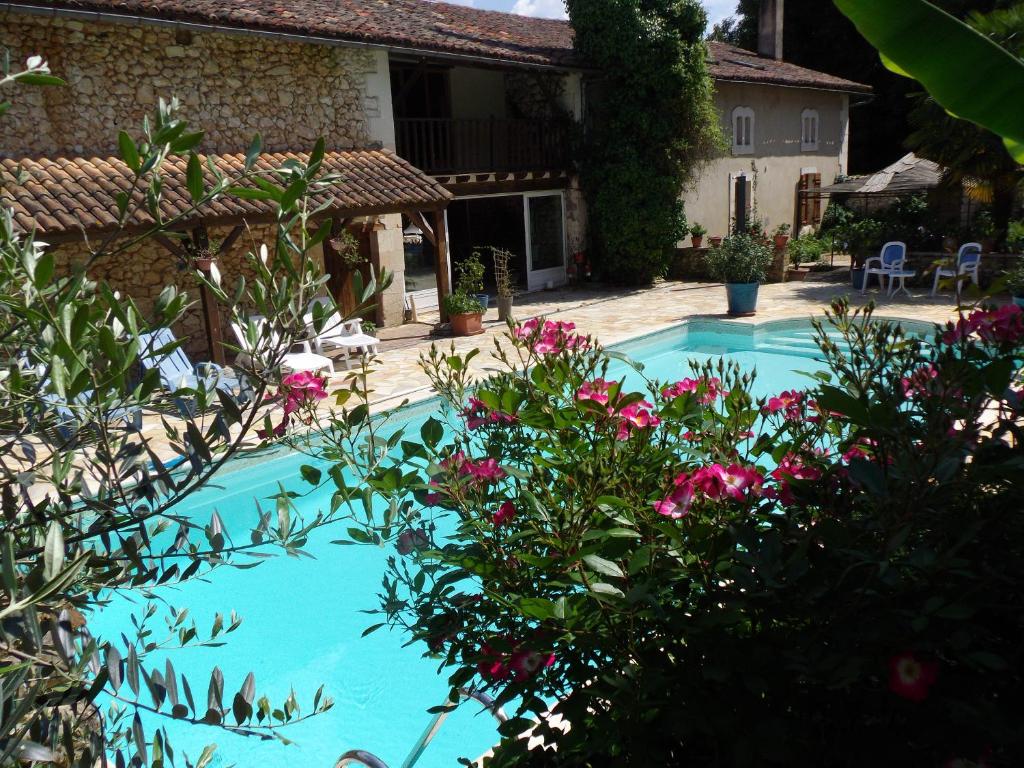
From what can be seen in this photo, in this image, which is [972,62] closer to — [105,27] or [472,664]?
[472,664]

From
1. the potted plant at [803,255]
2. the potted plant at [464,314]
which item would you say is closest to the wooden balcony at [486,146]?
the potted plant at [464,314]

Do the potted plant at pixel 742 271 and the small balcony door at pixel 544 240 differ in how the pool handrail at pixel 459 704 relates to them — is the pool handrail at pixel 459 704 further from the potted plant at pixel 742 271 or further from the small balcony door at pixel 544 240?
the small balcony door at pixel 544 240

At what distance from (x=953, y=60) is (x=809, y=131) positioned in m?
24.9

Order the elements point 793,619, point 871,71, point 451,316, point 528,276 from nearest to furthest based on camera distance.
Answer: point 793,619 < point 451,316 < point 528,276 < point 871,71

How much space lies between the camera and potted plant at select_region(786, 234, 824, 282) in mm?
19008

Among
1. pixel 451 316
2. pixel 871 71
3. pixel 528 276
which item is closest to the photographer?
pixel 451 316

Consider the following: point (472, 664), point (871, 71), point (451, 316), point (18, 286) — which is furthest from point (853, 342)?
point (871, 71)

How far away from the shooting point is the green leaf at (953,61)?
1.70m

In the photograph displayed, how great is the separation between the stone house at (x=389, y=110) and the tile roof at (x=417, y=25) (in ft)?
0.15

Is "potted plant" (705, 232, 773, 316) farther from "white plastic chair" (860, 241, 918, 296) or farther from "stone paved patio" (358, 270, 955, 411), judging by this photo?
"white plastic chair" (860, 241, 918, 296)

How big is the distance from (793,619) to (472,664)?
814mm

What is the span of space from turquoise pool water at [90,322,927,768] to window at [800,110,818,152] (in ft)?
67.4

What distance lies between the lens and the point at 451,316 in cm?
1388

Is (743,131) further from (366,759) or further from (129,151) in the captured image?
(129,151)
